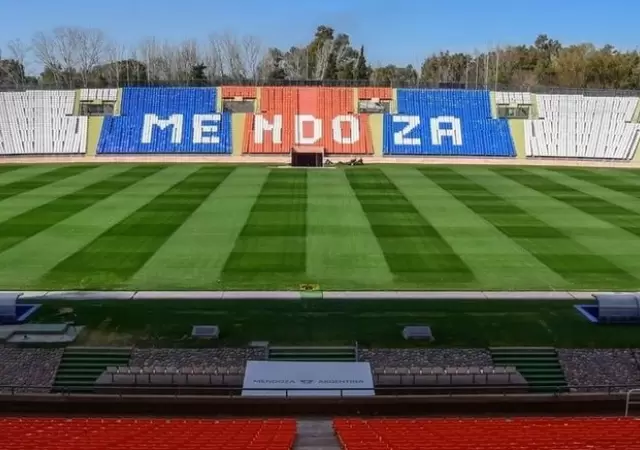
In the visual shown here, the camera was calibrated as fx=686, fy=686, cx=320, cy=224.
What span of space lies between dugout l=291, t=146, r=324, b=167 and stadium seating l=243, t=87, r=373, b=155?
12.8 ft

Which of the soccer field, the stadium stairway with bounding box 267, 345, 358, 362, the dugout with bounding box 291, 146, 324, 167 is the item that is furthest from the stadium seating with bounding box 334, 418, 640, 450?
the dugout with bounding box 291, 146, 324, 167

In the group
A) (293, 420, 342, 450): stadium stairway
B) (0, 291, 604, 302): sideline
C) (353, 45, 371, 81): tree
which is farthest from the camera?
(353, 45, 371, 81): tree

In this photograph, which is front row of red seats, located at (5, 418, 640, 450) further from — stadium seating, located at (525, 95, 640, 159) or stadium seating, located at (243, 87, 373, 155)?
stadium seating, located at (525, 95, 640, 159)

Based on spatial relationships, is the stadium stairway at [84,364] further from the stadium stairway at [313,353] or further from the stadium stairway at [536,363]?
the stadium stairway at [536,363]

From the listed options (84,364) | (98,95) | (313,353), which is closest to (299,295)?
(313,353)

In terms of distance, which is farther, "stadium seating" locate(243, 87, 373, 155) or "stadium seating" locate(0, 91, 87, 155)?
"stadium seating" locate(243, 87, 373, 155)

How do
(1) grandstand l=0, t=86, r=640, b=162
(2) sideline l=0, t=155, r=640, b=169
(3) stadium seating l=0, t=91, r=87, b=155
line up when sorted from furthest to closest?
1. (1) grandstand l=0, t=86, r=640, b=162
2. (3) stadium seating l=0, t=91, r=87, b=155
3. (2) sideline l=0, t=155, r=640, b=169

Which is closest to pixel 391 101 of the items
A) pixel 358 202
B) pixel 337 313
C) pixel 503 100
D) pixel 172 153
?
pixel 503 100

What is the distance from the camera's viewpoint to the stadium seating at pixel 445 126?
58125 mm

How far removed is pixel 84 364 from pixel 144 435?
7.58 meters

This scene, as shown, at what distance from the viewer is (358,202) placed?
126 feet

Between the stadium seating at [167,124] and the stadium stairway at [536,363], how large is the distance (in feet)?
138

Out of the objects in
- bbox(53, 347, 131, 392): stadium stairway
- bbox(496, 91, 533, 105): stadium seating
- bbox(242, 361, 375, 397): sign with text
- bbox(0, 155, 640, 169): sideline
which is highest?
bbox(496, 91, 533, 105): stadium seating

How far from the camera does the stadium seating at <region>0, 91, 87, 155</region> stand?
56344mm
